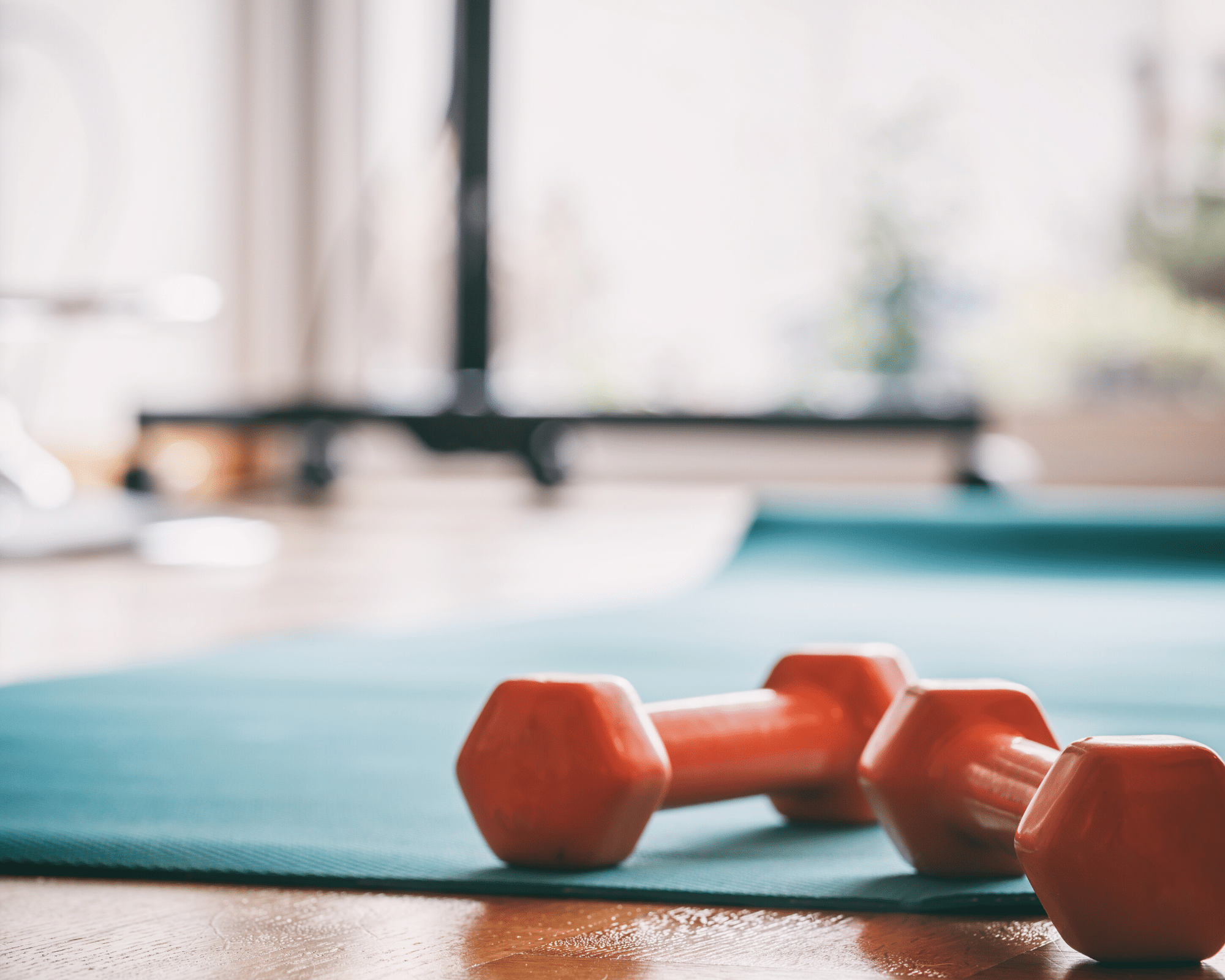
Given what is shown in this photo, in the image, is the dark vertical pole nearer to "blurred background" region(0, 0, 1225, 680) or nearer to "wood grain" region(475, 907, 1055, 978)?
"blurred background" region(0, 0, 1225, 680)

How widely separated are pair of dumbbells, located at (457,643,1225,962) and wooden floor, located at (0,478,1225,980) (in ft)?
0.13

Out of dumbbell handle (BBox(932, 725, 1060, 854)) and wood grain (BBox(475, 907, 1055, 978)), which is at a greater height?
dumbbell handle (BBox(932, 725, 1060, 854))

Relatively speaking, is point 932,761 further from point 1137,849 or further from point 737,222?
point 737,222

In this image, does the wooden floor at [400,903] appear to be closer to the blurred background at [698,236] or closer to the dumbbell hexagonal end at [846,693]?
the dumbbell hexagonal end at [846,693]

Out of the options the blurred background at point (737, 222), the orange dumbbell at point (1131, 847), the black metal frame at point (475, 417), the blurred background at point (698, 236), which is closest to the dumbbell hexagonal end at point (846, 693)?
the orange dumbbell at point (1131, 847)

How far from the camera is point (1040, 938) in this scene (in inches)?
24.8

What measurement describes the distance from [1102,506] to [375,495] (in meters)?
2.52

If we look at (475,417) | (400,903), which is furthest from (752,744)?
(475,417)

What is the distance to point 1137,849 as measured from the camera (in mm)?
559

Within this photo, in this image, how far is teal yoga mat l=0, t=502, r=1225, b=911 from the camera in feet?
2.44

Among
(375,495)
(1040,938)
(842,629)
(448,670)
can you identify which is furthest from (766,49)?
(1040,938)

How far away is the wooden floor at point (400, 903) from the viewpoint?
60 cm

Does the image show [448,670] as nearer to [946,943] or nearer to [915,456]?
[946,943]

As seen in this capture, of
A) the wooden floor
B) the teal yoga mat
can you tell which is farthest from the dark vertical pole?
the teal yoga mat
